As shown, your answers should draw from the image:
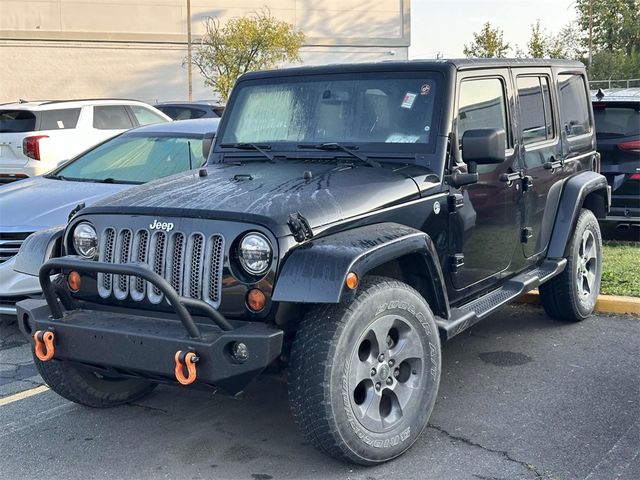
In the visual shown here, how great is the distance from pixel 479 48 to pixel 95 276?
127 feet

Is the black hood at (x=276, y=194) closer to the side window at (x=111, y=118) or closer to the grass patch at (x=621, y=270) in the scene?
the grass patch at (x=621, y=270)

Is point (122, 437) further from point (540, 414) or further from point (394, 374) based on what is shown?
point (540, 414)

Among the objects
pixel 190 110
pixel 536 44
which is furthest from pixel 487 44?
pixel 190 110

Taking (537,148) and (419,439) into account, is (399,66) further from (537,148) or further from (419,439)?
(419,439)

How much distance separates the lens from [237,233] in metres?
3.91

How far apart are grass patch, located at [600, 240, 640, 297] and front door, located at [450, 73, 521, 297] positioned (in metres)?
2.00

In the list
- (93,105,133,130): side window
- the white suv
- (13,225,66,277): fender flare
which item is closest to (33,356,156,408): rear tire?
(13,225,66,277): fender flare

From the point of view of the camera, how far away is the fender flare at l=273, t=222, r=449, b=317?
12.1 ft

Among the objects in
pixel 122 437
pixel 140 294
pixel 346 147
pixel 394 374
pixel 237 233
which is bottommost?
pixel 122 437

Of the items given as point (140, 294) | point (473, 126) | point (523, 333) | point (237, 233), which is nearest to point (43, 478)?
point (140, 294)

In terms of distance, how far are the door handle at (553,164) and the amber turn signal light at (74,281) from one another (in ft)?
10.8

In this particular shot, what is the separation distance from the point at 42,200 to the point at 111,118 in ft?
20.0

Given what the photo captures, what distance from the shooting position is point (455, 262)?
193 inches

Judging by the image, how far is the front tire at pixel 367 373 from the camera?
12.5 ft
